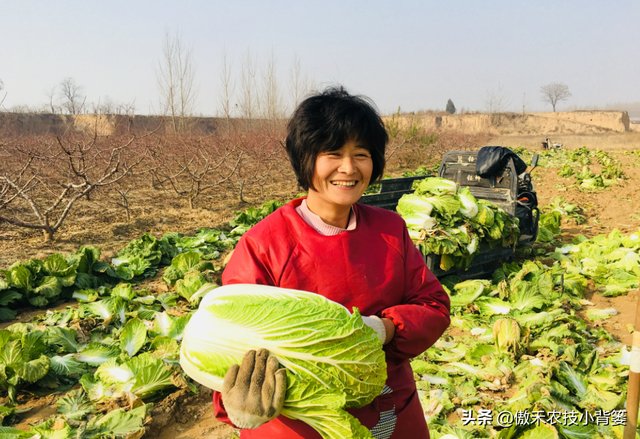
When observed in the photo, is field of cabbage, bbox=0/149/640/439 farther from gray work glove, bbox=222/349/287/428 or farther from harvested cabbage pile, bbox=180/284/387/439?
gray work glove, bbox=222/349/287/428

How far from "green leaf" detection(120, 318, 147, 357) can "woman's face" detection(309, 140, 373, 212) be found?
3347mm

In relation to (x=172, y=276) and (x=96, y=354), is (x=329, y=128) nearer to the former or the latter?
(x=96, y=354)

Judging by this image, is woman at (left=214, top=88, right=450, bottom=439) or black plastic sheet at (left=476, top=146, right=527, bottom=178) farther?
black plastic sheet at (left=476, top=146, right=527, bottom=178)

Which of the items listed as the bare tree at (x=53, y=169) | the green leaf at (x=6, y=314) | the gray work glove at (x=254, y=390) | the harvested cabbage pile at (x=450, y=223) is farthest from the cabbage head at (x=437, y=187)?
the bare tree at (x=53, y=169)

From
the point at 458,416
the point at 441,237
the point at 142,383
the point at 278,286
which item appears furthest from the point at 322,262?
the point at 441,237

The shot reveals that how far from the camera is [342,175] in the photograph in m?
1.57

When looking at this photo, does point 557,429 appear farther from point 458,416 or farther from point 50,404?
point 50,404

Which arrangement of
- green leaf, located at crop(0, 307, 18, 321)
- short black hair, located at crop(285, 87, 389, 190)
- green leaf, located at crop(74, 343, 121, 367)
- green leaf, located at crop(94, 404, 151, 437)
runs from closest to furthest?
short black hair, located at crop(285, 87, 389, 190)
green leaf, located at crop(94, 404, 151, 437)
green leaf, located at crop(74, 343, 121, 367)
green leaf, located at crop(0, 307, 18, 321)

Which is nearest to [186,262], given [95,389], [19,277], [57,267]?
[57,267]

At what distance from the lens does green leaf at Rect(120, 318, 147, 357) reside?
4.14m

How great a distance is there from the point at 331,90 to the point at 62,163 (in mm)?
14534

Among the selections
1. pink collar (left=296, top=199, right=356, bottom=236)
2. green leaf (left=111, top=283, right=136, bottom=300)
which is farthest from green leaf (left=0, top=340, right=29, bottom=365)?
pink collar (left=296, top=199, right=356, bottom=236)

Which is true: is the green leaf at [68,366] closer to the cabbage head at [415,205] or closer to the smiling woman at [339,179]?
the smiling woman at [339,179]

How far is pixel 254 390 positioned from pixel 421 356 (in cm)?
327
